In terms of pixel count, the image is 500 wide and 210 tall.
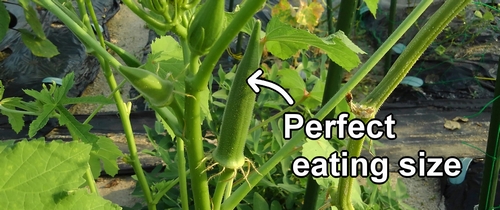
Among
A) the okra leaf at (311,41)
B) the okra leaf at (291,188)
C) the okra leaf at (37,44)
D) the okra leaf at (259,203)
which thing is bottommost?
the okra leaf at (259,203)

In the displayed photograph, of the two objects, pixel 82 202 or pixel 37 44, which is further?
pixel 37 44


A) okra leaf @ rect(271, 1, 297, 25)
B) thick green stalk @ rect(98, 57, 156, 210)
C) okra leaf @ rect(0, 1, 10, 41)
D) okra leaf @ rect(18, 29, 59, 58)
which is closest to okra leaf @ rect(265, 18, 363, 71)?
thick green stalk @ rect(98, 57, 156, 210)

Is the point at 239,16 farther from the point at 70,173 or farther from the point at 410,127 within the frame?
the point at 410,127

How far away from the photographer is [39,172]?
0.71 meters

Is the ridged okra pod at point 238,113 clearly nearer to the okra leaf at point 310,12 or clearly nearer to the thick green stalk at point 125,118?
the thick green stalk at point 125,118

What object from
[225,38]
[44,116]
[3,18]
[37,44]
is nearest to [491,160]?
[225,38]

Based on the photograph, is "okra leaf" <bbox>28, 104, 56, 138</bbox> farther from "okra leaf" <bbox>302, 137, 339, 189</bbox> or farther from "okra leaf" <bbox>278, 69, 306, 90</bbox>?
"okra leaf" <bbox>278, 69, 306, 90</bbox>

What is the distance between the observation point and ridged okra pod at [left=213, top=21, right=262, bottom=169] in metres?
Answer: 0.79

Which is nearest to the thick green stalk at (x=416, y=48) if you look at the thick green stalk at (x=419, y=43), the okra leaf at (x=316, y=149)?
the thick green stalk at (x=419, y=43)

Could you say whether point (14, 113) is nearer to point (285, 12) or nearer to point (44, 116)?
point (44, 116)

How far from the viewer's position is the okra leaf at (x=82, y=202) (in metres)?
0.71

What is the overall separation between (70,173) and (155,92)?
0.17 meters

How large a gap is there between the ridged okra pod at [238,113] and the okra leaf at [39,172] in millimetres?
224

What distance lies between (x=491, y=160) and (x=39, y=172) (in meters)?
1.20
